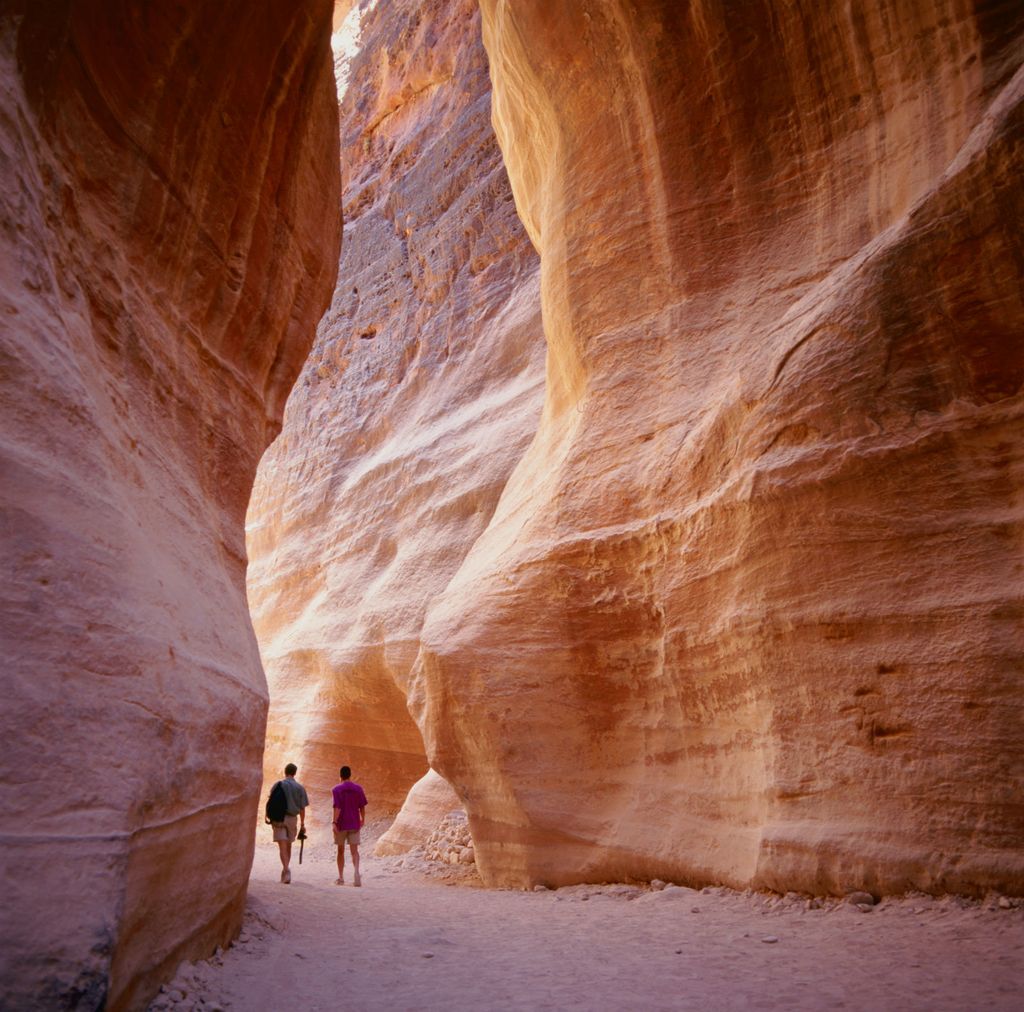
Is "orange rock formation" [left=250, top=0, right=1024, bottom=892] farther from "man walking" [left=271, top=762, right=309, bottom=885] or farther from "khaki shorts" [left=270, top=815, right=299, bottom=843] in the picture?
"khaki shorts" [left=270, top=815, right=299, bottom=843]

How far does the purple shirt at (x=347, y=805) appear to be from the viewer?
329 inches

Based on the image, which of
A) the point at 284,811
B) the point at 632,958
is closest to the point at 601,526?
the point at 632,958

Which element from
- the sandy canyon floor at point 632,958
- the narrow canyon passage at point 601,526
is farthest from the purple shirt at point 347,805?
the sandy canyon floor at point 632,958

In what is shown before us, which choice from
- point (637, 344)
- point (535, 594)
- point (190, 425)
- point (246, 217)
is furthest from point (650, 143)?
point (190, 425)

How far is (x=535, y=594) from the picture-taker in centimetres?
761

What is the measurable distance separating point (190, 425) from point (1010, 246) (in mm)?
5451

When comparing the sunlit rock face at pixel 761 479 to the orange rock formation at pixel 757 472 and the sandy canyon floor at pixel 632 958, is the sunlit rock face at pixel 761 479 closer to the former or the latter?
the orange rock formation at pixel 757 472

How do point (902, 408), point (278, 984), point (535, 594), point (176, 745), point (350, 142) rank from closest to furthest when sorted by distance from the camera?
point (176, 745) < point (278, 984) < point (902, 408) < point (535, 594) < point (350, 142)

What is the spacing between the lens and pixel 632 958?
4.46m

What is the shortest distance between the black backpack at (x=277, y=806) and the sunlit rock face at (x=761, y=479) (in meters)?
1.55

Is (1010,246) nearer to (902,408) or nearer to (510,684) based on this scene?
(902,408)

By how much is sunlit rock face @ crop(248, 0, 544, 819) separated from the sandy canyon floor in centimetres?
806

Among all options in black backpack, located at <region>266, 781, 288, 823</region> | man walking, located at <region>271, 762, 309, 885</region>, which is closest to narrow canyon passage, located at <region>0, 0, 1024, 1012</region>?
man walking, located at <region>271, 762, 309, 885</region>

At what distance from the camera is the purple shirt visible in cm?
836
